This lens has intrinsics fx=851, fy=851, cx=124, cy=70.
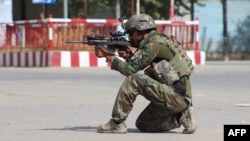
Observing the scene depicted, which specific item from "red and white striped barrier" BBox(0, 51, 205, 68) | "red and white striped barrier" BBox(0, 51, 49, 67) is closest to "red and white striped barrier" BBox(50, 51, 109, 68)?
"red and white striped barrier" BBox(0, 51, 205, 68)

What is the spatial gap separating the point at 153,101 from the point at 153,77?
0.25m

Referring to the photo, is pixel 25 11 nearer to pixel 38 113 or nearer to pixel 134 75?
pixel 38 113

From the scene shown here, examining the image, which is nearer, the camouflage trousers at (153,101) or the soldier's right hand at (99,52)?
the camouflage trousers at (153,101)

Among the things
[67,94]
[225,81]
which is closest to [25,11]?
[225,81]

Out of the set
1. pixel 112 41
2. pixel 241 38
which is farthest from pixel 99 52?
pixel 241 38

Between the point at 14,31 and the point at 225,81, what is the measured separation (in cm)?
1182

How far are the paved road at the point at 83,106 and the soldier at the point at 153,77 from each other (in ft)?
0.57

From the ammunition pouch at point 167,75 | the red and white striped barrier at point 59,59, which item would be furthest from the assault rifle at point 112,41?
the red and white striped barrier at point 59,59

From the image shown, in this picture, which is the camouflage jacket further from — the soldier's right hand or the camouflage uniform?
the soldier's right hand

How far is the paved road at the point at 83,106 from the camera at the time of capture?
8633 millimetres

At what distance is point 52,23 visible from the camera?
25.9 metres

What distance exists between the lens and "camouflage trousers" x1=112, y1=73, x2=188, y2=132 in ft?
27.6

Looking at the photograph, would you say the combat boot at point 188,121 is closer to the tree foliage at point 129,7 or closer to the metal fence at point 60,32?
the metal fence at point 60,32

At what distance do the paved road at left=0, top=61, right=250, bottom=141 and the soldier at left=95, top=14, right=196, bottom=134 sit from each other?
6.8 inches
